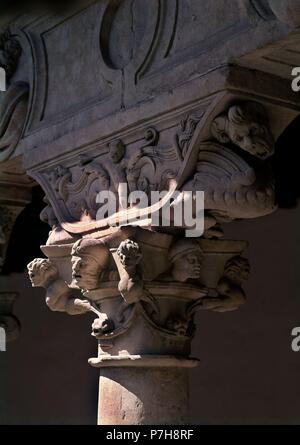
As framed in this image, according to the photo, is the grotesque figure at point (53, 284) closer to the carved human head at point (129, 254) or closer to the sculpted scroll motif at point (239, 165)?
the carved human head at point (129, 254)

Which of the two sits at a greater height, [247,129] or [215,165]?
[247,129]

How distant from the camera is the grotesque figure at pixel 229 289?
5.20 m

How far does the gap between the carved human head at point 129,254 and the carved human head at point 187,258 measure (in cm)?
22

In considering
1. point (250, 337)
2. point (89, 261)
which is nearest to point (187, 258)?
point (89, 261)

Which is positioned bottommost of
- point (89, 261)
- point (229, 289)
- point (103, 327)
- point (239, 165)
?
point (103, 327)

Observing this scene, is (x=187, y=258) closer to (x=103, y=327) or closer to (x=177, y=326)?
(x=177, y=326)

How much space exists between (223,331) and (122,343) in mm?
3269

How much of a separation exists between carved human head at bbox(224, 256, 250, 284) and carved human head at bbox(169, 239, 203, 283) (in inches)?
10.1

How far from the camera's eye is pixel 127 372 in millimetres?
4996

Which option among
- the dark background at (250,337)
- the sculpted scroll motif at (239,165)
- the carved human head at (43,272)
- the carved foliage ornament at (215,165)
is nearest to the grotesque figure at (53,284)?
the carved human head at (43,272)

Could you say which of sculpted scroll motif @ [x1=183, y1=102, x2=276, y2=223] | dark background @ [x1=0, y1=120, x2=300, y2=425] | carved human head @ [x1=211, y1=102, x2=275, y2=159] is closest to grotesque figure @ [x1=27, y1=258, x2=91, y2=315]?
sculpted scroll motif @ [x1=183, y1=102, x2=276, y2=223]

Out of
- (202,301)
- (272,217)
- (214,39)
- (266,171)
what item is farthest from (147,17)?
(272,217)

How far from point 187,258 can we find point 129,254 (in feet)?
0.99

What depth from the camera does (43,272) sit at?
5492mm
